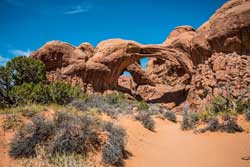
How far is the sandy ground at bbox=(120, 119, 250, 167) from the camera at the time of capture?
4995 millimetres

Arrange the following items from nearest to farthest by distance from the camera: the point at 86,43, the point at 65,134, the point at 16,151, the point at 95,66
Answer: the point at 16,151
the point at 65,134
the point at 95,66
the point at 86,43

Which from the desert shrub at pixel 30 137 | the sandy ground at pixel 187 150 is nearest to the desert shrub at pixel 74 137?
the desert shrub at pixel 30 137

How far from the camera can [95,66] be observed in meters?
21.8

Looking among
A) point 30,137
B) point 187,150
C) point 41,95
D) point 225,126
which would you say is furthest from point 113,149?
point 41,95

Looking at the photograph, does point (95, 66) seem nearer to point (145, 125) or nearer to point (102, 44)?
point (102, 44)

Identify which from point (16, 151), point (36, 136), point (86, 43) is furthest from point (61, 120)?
point (86, 43)

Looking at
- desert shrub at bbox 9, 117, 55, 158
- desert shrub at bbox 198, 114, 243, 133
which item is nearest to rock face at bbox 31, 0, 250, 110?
desert shrub at bbox 198, 114, 243, 133

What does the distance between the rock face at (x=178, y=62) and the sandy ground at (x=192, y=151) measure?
30.4 feet

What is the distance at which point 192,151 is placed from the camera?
6.08 meters

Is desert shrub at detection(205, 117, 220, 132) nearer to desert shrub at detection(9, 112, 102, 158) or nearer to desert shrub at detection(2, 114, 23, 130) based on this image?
desert shrub at detection(9, 112, 102, 158)

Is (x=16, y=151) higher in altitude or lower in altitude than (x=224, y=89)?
lower

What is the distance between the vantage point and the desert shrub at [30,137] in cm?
453

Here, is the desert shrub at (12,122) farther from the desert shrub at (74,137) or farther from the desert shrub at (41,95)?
the desert shrub at (41,95)

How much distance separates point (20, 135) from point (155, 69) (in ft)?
90.2
